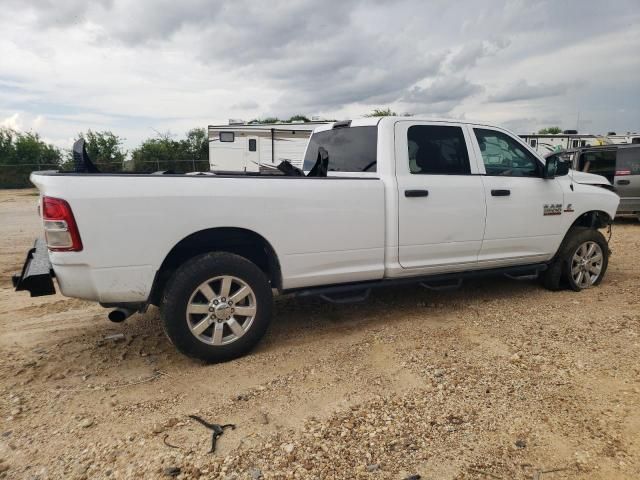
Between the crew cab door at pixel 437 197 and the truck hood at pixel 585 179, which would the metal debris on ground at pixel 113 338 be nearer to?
the crew cab door at pixel 437 197

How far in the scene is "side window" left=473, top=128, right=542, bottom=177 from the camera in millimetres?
4629

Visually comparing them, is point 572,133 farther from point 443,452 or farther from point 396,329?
point 443,452

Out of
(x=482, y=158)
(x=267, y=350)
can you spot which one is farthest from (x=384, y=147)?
(x=267, y=350)

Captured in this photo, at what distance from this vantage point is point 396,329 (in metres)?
4.18

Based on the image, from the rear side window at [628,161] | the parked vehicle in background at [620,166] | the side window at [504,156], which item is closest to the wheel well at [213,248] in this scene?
the side window at [504,156]

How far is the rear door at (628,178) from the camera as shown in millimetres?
10297

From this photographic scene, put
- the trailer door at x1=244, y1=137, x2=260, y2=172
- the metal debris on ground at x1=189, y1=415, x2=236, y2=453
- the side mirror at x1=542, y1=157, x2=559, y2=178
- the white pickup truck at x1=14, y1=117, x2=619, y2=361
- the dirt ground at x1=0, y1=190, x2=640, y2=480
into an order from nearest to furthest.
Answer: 1. the dirt ground at x1=0, y1=190, x2=640, y2=480
2. the metal debris on ground at x1=189, y1=415, x2=236, y2=453
3. the white pickup truck at x1=14, y1=117, x2=619, y2=361
4. the side mirror at x1=542, y1=157, x2=559, y2=178
5. the trailer door at x1=244, y1=137, x2=260, y2=172

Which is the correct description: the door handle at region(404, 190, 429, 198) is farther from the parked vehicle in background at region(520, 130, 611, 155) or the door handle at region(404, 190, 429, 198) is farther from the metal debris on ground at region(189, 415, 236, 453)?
the parked vehicle in background at region(520, 130, 611, 155)

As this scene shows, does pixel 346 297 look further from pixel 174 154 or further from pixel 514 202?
pixel 174 154

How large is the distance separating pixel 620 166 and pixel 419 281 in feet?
28.8

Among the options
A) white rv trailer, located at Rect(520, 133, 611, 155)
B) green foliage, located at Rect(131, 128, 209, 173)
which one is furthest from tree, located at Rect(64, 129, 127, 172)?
white rv trailer, located at Rect(520, 133, 611, 155)

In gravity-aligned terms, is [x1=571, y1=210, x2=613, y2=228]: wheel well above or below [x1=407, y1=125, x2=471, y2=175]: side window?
below

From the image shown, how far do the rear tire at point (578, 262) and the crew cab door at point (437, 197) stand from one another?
136 cm

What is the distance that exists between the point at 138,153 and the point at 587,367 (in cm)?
2631
